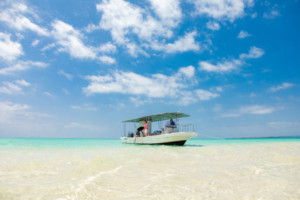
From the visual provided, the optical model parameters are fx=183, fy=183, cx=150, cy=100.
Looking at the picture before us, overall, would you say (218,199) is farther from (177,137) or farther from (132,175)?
(177,137)

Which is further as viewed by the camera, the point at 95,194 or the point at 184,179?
the point at 184,179

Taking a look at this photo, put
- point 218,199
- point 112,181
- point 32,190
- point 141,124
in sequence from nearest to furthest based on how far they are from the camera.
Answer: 1. point 218,199
2. point 32,190
3. point 112,181
4. point 141,124

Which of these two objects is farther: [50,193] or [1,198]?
[50,193]

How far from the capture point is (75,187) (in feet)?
14.2

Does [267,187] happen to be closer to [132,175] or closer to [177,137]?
[132,175]

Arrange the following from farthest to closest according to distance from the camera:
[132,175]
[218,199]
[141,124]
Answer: [141,124]
[132,175]
[218,199]

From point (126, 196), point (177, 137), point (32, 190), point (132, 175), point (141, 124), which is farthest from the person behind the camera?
point (141, 124)

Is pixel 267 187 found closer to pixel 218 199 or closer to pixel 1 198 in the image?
pixel 218 199

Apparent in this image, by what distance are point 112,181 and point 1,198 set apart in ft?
7.72

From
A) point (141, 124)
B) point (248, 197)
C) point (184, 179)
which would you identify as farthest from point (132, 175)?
point (141, 124)

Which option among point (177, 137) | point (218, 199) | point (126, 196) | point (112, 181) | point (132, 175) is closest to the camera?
point (218, 199)

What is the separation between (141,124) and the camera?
28125 mm

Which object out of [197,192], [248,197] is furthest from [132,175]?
[248,197]

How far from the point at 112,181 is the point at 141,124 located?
23.2m
